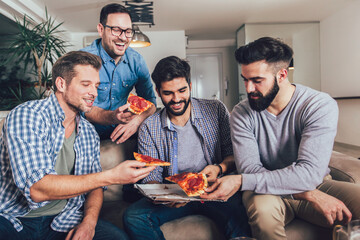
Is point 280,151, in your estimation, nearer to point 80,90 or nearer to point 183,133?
point 183,133

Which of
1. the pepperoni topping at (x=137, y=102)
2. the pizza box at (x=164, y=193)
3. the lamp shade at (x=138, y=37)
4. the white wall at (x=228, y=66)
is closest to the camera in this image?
the pizza box at (x=164, y=193)

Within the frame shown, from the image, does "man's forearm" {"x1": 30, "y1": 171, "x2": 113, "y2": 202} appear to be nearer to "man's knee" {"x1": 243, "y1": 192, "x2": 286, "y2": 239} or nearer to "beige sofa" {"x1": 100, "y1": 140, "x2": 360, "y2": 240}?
"beige sofa" {"x1": 100, "y1": 140, "x2": 360, "y2": 240}

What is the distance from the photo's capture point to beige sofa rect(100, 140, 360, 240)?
1.54 metres

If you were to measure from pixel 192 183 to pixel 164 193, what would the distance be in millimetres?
180

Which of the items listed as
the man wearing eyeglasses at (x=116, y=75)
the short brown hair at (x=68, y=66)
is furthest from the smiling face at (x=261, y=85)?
the short brown hair at (x=68, y=66)

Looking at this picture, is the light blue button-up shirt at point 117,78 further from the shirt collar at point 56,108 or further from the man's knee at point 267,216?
the man's knee at point 267,216

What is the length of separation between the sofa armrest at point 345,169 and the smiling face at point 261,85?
0.70 meters

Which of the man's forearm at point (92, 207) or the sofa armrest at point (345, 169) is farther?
the sofa armrest at point (345, 169)

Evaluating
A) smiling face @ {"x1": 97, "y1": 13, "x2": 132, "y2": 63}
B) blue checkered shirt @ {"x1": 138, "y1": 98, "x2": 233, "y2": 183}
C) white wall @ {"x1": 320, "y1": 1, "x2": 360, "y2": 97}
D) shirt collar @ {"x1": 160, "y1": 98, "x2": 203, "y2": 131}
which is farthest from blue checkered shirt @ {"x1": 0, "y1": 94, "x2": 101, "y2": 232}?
white wall @ {"x1": 320, "y1": 1, "x2": 360, "y2": 97}

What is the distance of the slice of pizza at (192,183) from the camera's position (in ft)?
4.65

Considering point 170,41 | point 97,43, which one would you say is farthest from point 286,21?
point 97,43

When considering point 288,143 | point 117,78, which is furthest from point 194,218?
point 117,78

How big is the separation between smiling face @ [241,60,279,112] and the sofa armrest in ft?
2.29

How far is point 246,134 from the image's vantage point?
5.55ft
